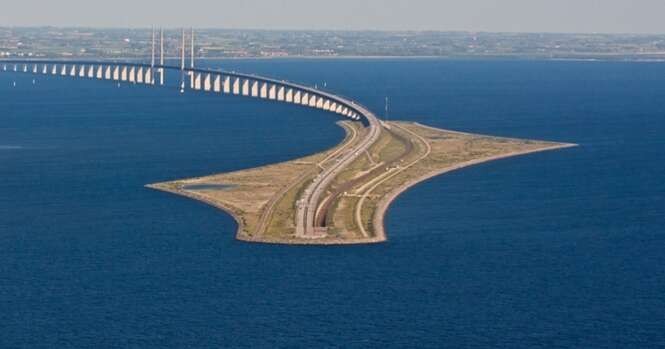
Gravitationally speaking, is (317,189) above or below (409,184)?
below

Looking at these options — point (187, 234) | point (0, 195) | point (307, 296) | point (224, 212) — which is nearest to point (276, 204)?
point (224, 212)

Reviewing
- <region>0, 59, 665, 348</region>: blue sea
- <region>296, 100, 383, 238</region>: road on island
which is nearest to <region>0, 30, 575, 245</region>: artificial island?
<region>296, 100, 383, 238</region>: road on island

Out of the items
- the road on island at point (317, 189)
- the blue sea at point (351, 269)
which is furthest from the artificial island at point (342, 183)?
the blue sea at point (351, 269)

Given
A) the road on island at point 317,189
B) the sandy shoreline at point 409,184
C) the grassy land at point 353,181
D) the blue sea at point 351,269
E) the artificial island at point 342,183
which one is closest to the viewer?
the blue sea at point 351,269

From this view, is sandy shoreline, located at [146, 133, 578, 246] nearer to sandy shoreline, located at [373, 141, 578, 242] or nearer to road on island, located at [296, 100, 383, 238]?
sandy shoreline, located at [373, 141, 578, 242]

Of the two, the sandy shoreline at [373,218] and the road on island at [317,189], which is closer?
the sandy shoreline at [373,218]

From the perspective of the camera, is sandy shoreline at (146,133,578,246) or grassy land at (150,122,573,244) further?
grassy land at (150,122,573,244)

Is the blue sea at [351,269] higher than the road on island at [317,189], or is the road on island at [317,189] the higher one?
the road on island at [317,189]

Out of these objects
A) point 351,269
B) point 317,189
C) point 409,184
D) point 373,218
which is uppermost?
point 409,184

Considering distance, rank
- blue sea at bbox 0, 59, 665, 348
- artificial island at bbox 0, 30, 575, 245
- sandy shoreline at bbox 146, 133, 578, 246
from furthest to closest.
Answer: artificial island at bbox 0, 30, 575, 245 < sandy shoreline at bbox 146, 133, 578, 246 < blue sea at bbox 0, 59, 665, 348

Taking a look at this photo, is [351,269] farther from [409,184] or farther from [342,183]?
[409,184]

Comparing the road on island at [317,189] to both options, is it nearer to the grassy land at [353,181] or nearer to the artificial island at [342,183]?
the artificial island at [342,183]

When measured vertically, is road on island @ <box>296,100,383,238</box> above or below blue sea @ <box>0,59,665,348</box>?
above

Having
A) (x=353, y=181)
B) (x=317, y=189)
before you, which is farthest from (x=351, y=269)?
(x=353, y=181)
